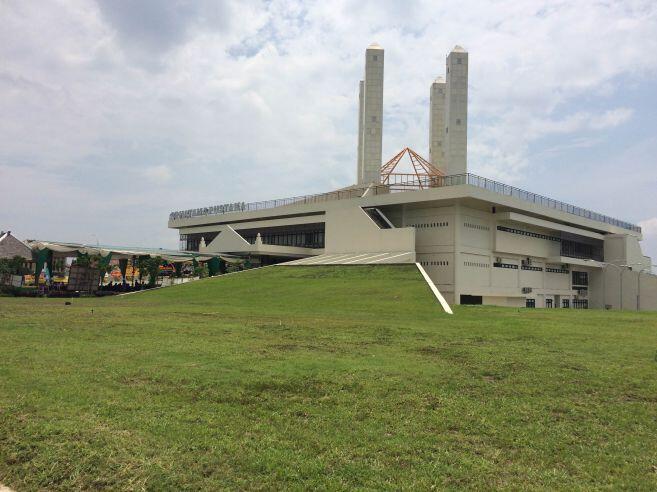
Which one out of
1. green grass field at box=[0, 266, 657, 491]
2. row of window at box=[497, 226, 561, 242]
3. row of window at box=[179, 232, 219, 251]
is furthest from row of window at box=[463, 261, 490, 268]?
row of window at box=[179, 232, 219, 251]

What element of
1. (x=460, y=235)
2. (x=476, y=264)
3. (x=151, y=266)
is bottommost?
(x=151, y=266)

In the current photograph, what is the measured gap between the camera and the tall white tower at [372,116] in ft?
217

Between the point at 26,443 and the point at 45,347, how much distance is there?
21.5 feet

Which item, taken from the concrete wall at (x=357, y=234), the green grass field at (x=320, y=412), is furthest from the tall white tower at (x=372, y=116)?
the green grass field at (x=320, y=412)

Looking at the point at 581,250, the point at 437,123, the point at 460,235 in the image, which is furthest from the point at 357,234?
the point at 581,250

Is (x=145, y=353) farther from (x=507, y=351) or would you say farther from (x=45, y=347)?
(x=507, y=351)

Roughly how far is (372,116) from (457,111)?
35.7ft

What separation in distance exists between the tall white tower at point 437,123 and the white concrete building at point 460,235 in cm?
57

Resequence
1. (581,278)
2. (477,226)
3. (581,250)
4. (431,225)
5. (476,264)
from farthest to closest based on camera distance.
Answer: (581,250) → (581,278) → (431,225) → (477,226) → (476,264)

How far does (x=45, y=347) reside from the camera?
1152 cm

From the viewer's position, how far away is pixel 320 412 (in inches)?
274

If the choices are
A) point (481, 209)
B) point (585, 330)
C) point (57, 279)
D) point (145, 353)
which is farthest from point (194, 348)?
point (57, 279)

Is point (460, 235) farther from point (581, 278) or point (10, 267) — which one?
point (10, 267)

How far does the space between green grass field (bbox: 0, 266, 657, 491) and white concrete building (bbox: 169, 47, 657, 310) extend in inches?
1320
